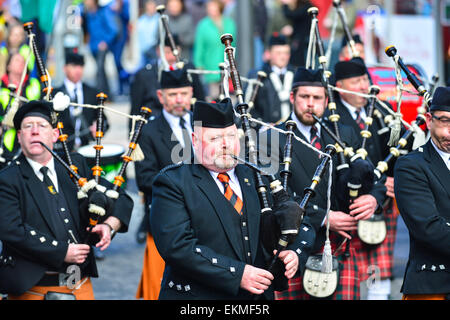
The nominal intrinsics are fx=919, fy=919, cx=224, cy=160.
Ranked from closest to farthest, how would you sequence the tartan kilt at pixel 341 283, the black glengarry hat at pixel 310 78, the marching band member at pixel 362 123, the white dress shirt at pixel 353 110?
the black glengarry hat at pixel 310 78 < the tartan kilt at pixel 341 283 < the marching band member at pixel 362 123 < the white dress shirt at pixel 353 110

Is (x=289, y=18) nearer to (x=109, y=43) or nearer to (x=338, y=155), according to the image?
(x=109, y=43)

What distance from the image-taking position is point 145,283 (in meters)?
6.62

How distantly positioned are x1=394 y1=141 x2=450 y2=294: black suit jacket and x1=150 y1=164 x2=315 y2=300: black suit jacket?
0.65m

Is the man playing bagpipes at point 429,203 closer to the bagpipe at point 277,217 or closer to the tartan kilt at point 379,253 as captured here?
the bagpipe at point 277,217

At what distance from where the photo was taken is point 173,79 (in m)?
6.60

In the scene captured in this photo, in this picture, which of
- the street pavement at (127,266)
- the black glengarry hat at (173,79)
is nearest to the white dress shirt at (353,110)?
the black glengarry hat at (173,79)

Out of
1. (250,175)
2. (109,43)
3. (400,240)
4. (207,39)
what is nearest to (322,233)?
(250,175)

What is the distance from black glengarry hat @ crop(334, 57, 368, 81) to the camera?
6730mm

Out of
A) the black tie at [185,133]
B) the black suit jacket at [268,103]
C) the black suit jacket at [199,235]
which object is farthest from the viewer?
the black suit jacket at [268,103]

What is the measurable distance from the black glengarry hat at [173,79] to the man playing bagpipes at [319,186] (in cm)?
99

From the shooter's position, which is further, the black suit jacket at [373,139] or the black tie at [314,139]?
the black suit jacket at [373,139]

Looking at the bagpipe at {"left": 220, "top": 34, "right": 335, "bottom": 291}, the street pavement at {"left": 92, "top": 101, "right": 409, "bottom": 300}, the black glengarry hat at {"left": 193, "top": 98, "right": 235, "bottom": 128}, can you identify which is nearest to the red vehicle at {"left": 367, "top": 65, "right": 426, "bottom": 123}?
the street pavement at {"left": 92, "top": 101, "right": 409, "bottom": 300}

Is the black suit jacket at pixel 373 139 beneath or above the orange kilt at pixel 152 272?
above

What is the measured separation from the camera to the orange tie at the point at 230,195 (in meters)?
4.51
